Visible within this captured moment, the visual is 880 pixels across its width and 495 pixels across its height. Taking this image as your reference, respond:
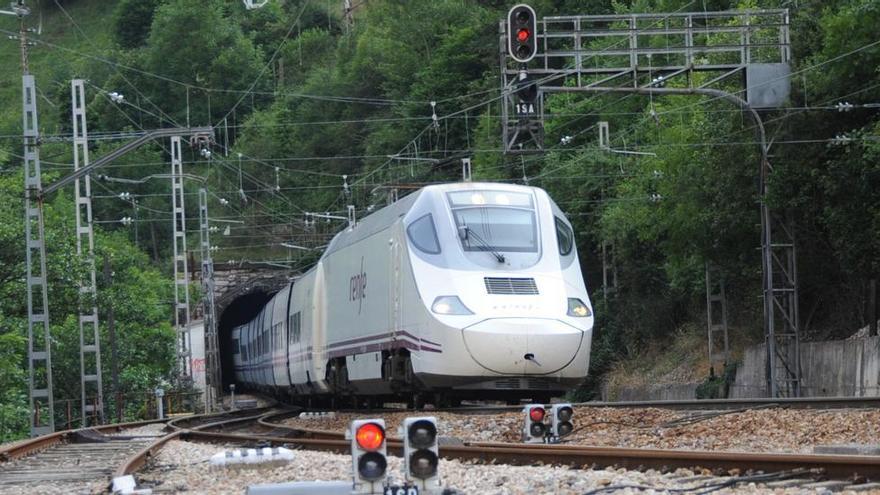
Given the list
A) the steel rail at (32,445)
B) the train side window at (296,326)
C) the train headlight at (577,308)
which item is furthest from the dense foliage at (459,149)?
the steel rail at (32,445)

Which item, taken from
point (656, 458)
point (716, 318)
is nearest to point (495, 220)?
point (656, 458)

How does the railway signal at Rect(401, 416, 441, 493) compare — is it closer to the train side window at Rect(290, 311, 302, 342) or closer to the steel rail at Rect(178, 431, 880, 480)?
the steel rail at Rect(178, 431, 880, 480)

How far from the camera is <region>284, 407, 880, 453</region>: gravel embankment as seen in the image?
14.0 metres

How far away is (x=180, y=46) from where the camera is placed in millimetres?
106312

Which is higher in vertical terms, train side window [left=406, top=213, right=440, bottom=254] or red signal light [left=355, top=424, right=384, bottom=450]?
train side window [left=406, top=213, right=440, bottom=254]

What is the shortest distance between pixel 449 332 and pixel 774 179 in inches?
651

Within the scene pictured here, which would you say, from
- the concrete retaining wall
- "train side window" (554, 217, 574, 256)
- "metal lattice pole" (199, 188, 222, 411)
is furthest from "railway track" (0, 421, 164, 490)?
"metal lattice pole" (199, 188, 222, 411)

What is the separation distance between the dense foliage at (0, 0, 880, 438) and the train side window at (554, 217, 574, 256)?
33.6ft

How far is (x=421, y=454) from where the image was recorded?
Result: 27.7 feet

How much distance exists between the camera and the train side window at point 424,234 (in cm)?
2195

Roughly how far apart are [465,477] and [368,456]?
135 inches

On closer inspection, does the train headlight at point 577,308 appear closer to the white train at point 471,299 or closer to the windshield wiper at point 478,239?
the white train at point 471,299

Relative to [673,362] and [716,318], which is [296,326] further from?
[716,318]

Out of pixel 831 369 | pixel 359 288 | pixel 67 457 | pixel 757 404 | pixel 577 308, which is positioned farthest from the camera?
pixel 831 369
